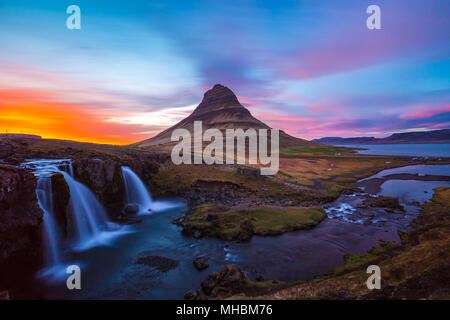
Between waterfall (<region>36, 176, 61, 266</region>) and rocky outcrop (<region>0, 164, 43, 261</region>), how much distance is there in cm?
101

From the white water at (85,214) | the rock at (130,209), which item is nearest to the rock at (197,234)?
the white water at (85,214)

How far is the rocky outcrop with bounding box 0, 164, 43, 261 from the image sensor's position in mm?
18141

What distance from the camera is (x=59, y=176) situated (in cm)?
2436

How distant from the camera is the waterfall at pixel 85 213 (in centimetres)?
2511

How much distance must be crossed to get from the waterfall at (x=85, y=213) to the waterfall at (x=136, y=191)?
8.02 meters

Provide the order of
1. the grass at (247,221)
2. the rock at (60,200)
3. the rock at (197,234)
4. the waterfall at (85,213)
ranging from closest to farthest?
the rock at (60,200) → the waterfall at (85,213) → the rock at (197,234) → the grass at (247,221)

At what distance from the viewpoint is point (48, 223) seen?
71.9ft

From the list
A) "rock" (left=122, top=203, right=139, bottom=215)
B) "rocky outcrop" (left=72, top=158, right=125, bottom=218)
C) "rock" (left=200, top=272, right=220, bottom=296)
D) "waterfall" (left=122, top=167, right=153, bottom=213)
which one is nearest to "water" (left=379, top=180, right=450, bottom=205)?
"rock" (left=200, top=272, right=220, bottom=296)

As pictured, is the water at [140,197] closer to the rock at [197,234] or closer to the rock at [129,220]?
the rock at [129,220]

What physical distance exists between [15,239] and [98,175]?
1507 cm

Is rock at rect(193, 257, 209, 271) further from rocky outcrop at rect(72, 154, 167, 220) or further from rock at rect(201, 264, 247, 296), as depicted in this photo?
rocky outcrop at rect(72, 154, 167, 220)
